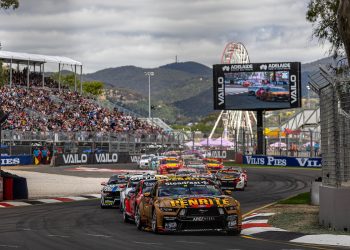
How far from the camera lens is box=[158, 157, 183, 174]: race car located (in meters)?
43.7

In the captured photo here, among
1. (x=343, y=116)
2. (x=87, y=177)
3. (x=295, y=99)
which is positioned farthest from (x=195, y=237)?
(x=295, y=99)

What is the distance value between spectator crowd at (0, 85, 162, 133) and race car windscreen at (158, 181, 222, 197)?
45283 millimetres

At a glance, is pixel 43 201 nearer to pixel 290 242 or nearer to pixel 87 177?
pixel 87 177

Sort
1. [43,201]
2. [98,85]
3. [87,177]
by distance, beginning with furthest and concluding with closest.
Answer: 1. [98,85]
2. [87,177]
3. [43,201]

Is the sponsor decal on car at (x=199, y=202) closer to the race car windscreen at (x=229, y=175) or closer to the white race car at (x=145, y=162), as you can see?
the race car windscreen at (x=229, y=175)

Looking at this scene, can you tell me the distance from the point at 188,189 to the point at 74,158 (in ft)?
152

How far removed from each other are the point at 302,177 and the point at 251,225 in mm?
29482

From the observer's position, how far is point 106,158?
66.6 m

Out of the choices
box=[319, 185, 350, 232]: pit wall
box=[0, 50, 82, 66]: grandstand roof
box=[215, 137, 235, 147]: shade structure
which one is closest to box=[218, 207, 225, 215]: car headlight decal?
box=[319, 185, 350, 232]: pit wall

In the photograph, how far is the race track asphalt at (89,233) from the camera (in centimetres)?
1462

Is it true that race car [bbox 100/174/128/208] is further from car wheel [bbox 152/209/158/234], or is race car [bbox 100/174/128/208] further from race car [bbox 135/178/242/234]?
car wheel [bbox 152/209/158/234]

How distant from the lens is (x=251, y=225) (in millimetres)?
18703

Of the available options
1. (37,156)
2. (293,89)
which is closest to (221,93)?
(293,89)

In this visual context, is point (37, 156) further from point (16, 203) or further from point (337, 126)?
point (337, 126)
